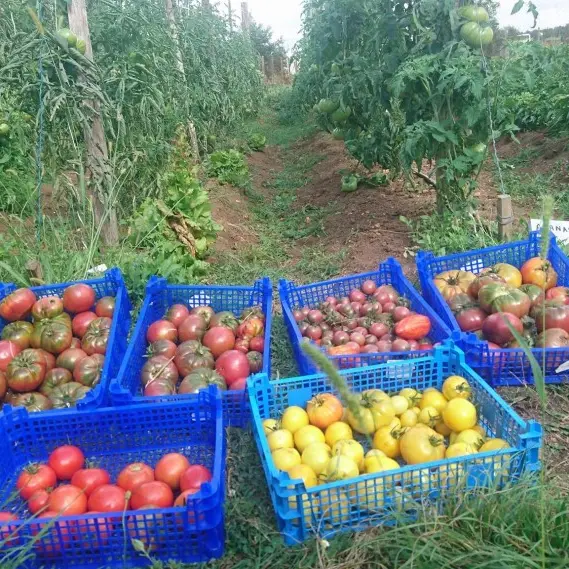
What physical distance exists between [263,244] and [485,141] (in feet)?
8.11

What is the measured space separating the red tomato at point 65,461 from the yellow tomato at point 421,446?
1397 mm

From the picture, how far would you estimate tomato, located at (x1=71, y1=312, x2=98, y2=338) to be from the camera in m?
3.34

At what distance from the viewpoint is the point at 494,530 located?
1837 mm

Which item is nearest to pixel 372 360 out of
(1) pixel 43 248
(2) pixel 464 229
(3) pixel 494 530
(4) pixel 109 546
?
(3) pixel 494 530

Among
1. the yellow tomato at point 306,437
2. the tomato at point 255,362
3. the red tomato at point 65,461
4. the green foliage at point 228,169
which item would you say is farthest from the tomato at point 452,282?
the green foliage at point 228,169

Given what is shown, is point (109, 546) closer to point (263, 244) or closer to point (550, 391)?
point (550, 391)

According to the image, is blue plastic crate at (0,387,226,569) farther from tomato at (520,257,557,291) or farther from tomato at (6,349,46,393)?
tomato at (520,257,557,291)

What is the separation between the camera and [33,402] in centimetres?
285

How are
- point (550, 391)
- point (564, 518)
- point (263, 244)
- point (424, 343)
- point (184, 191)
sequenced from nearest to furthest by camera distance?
point (564, 518)
point (550, 391)
point (424, 343)
point (184, 191)
point (263, 244)

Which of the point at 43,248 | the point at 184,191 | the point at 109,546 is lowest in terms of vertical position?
the point at 109,546

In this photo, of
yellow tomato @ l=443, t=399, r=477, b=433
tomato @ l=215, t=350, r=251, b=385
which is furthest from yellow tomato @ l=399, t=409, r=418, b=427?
tomato @ l=215, t=350, r=251, b=385

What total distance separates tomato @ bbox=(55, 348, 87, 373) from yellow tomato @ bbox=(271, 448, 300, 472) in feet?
4.44

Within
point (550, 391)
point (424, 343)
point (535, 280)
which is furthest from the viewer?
point (535, 280)

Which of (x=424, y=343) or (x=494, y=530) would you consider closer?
(x=494, y=530)
